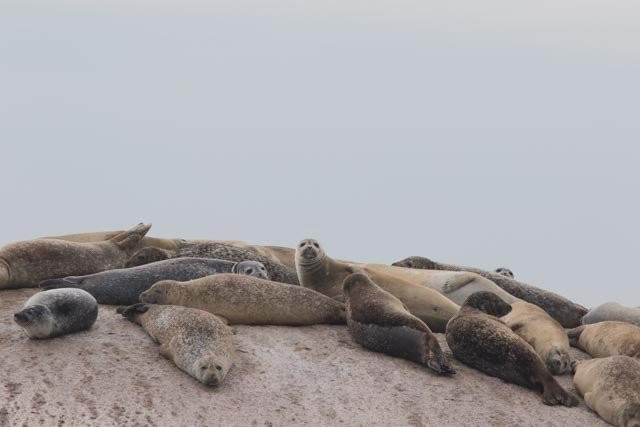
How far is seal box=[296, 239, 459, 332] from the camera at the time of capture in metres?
9.80

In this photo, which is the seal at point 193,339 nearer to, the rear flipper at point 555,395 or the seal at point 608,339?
the rear flipper at point 555,395

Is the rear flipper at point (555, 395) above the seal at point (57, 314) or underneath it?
underneath

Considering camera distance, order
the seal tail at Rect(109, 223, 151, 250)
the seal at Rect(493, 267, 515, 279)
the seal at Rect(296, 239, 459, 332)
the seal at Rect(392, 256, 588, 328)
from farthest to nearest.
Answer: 1. the seal at Rect(493, 267, 515, 279)
2. the seal at Rect(392, 256, 588, 328)
3. the seal tail at Rect(109, 223, 151, 250)
4. the seal at Rect(296, 239, 459, 332)

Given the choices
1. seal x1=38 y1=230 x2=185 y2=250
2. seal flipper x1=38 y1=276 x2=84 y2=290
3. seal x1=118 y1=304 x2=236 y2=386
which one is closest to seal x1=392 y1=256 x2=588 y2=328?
seal x1=38 y1=230 x2=185 y2=250

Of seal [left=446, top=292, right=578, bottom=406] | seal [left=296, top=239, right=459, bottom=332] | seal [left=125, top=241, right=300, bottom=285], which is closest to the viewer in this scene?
seal [left=446, top=292, right=578, bottom=406]

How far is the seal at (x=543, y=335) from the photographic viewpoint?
884cm

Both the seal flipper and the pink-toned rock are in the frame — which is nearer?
the pink-toned rock

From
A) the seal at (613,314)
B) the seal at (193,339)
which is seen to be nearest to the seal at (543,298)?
the seal at (613,314)

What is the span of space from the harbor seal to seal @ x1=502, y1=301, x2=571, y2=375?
6.27 ft

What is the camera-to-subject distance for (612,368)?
26.2 ft

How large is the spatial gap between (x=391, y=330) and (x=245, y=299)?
146 cm

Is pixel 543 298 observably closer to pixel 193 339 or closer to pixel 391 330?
pixel 391 330

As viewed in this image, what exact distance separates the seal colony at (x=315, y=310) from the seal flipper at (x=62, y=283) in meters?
0.01

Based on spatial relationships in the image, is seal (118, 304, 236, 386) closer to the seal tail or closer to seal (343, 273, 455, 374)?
seal (343, 273, 455, 374)
